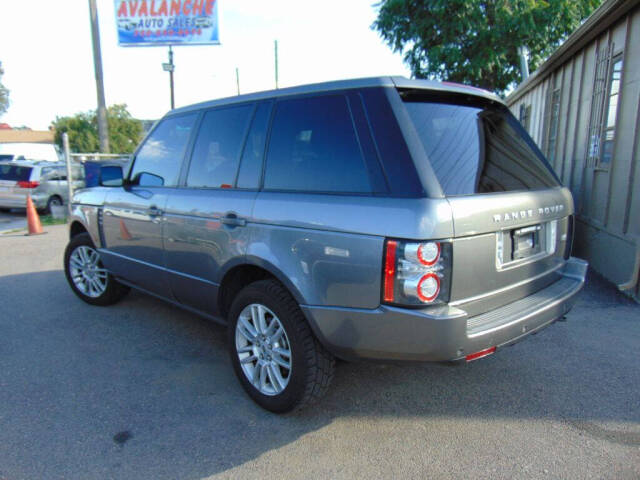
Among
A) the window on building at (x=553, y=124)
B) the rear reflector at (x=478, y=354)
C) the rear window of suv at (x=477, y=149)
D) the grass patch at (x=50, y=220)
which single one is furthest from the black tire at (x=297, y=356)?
the grass patch at (x=50, y=220)

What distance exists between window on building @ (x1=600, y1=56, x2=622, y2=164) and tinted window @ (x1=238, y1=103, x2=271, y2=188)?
4779 mm

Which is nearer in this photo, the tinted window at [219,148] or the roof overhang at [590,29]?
the tinted window at [219,148]

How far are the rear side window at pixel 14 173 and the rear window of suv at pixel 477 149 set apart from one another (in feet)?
43.4

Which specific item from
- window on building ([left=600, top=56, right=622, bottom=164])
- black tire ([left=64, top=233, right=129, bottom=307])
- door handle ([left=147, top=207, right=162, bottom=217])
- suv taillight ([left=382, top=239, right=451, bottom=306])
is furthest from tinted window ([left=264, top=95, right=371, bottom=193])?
window on building ([left=600, top=56, right=622, bottom=164])

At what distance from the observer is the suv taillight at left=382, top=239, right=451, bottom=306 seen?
7.18ft

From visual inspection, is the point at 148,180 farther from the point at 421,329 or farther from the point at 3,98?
the point at 3,98

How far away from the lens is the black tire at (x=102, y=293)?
483 cm

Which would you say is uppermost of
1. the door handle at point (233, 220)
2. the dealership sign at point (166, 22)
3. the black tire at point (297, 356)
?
the dealership sign at point (166, 22)

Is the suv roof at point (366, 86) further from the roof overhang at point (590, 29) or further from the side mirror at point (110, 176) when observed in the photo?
the roof overhang at point (590, 29)

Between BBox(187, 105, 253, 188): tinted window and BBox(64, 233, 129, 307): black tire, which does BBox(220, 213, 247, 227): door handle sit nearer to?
BBox(187, 105, 253, 188): tinted window

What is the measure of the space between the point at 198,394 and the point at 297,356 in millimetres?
944

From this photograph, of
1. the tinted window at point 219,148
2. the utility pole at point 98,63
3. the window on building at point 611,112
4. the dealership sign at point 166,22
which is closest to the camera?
the tinted window at point 219,148

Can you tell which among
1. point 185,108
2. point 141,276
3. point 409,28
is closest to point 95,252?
point 141,276

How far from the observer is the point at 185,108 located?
384 centimetres
